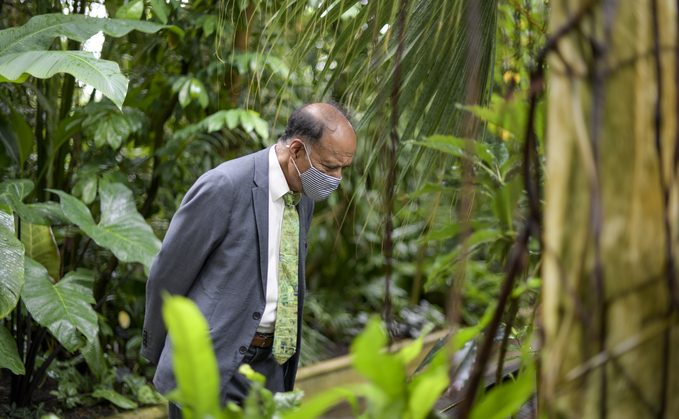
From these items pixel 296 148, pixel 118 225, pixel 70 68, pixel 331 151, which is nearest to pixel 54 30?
pixel 70 68

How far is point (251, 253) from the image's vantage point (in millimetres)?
1461

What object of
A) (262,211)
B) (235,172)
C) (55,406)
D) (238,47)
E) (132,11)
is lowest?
(55,406)

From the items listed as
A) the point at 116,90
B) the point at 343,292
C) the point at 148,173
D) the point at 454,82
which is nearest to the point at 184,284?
the point at 116,90

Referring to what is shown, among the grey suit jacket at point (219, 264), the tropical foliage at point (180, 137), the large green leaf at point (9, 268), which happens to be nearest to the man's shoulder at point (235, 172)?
the grey suit jacket at point (219, 264)

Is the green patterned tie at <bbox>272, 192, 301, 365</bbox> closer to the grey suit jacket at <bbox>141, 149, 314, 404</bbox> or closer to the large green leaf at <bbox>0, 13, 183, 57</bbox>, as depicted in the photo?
the grey suit jacket at <bbox>141, 149, 314, 404</bbox>

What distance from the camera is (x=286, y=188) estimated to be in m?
1.57

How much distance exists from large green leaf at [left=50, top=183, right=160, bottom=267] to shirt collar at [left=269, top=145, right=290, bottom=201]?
0.79m

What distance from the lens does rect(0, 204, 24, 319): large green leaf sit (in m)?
1.65

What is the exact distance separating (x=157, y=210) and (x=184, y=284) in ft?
5.74

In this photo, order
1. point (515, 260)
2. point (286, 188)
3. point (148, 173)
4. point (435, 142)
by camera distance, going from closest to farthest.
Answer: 1. point (515, 260)
2. point (435, 142)
3. point (286, 188)
4. point (148, 173)

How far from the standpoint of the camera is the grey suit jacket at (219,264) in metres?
1.40

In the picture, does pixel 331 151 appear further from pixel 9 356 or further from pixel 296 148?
pixel 9 356

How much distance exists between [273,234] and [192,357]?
1.14 m

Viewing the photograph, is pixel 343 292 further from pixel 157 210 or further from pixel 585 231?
pixel 585 231
